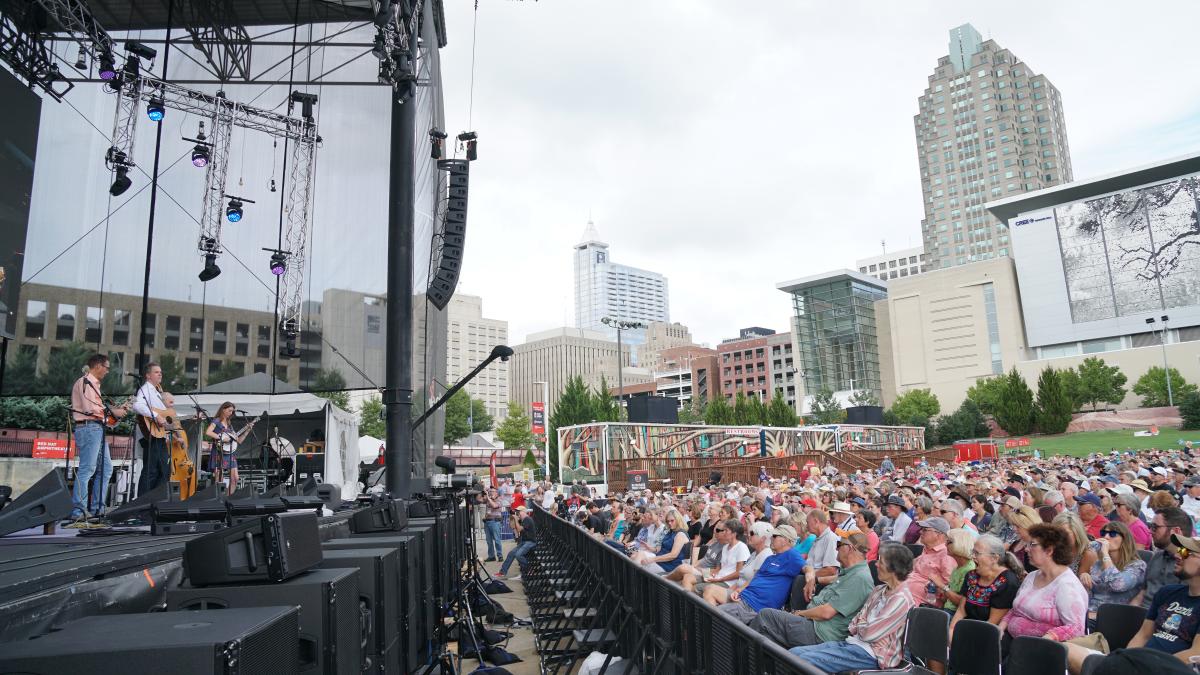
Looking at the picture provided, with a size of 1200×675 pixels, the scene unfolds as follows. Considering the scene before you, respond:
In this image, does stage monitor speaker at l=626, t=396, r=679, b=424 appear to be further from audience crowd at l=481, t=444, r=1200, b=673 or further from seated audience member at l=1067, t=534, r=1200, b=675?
seated audience member at l=1067, t=534, r=1200, b=675

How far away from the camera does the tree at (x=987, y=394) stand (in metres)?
80.3

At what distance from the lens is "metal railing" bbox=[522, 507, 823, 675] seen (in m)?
3.26

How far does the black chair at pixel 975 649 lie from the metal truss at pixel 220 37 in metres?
15.4

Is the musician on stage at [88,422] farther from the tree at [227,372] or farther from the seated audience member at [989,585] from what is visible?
the seated audience member at [989,585]

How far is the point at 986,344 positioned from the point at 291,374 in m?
101

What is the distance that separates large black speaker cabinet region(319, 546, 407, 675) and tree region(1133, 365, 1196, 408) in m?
87.8

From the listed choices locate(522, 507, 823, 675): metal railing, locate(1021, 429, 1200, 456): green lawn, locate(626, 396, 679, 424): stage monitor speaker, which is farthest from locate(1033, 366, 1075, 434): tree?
locate(522, 507, 823, 675): metal railing

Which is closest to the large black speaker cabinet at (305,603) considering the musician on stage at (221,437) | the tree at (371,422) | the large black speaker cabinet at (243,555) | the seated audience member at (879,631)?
the large black speaker cabinet at (243,555)

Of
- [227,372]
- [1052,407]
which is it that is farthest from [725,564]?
[1052,407]

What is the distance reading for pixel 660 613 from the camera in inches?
195

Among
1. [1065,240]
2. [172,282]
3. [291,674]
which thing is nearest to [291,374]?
[172,282]

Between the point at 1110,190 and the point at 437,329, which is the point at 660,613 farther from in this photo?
the point at 1110,190

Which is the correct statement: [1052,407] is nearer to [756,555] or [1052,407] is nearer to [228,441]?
[756,555]

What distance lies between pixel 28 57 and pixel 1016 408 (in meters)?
78.3
